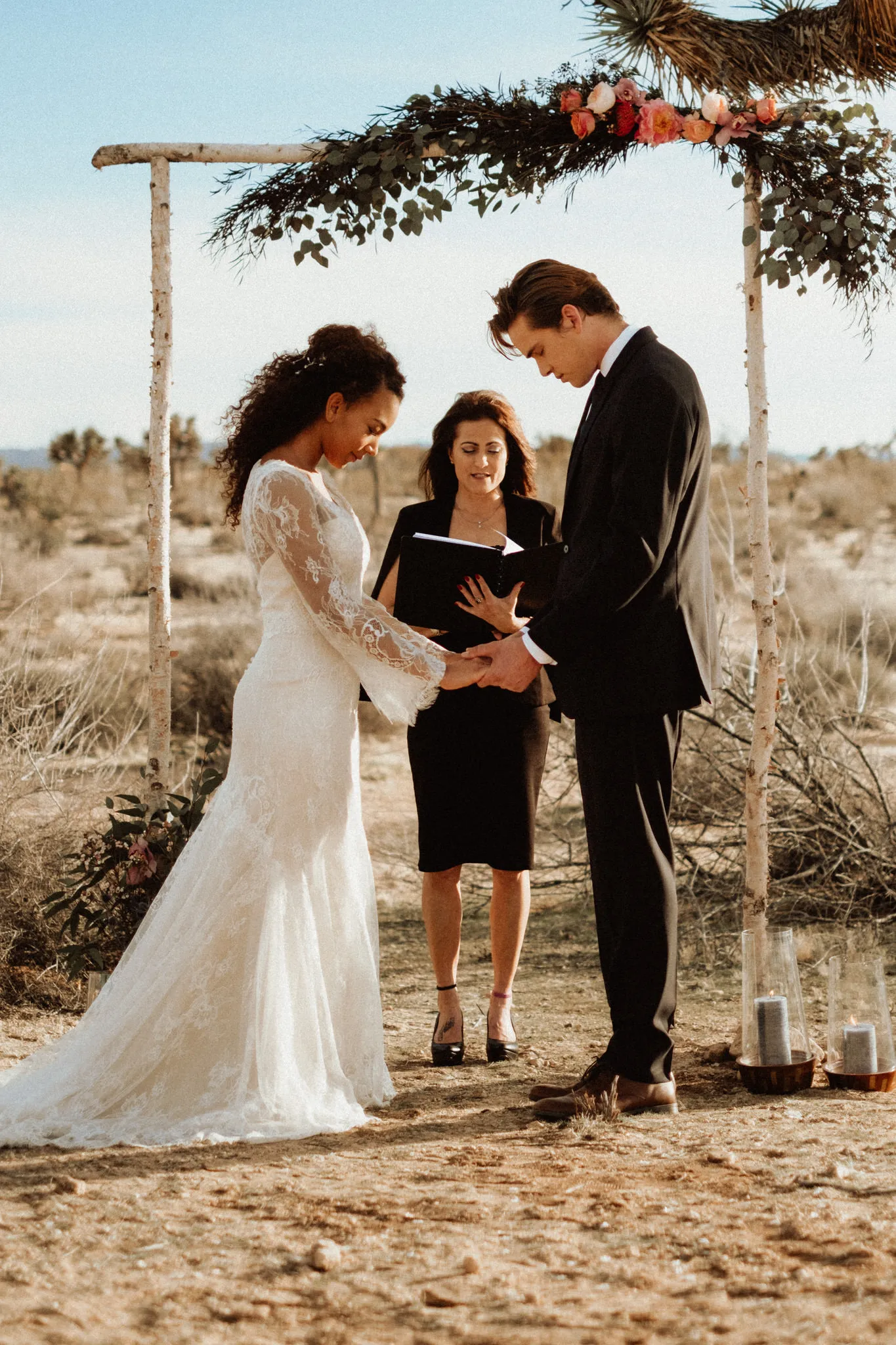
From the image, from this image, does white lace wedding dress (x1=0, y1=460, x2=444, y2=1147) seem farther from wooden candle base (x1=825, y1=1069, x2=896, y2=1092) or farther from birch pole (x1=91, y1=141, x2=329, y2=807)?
wooden candle base (x1=825, y1=1069, x2=896, y2=1092)

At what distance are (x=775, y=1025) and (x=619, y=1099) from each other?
0.60m

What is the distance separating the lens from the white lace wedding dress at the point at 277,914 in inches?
150

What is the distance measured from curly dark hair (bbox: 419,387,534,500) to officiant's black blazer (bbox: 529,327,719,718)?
91cm

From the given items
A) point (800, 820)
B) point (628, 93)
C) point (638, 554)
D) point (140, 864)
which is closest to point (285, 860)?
point (140, 864)

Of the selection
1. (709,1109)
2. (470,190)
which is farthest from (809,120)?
(709,1109)

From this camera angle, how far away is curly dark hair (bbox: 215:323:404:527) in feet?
13.3

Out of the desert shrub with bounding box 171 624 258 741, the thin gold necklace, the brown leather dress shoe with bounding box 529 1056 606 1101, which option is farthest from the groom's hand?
the desert shrub with bounding box 171 624 258 741

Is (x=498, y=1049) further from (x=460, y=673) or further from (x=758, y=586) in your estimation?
(x=758, y=586)

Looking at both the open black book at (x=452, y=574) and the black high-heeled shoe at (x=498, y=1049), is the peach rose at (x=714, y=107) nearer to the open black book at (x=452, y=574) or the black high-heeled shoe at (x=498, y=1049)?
the open black book at (x=452, y=574)

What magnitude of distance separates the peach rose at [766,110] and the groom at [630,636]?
91 cm

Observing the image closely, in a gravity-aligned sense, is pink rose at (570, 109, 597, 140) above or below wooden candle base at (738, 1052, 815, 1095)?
above

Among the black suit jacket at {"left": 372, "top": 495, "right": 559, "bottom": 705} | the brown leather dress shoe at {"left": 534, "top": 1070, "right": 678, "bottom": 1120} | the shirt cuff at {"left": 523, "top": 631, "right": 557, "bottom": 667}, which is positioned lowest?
the brown leather dress shoe at {"left": 534, "top": 1070, "right": 678, "bottom": 1120}

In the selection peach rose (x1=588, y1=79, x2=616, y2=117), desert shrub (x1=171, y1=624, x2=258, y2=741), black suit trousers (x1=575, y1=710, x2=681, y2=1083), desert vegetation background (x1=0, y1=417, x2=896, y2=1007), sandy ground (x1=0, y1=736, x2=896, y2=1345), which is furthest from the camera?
desert shrub (x1=171, y1=624, x2=258, y2=741)

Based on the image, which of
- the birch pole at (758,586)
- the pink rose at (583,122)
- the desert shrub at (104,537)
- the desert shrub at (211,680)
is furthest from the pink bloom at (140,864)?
the desert shrub at (104,537)
